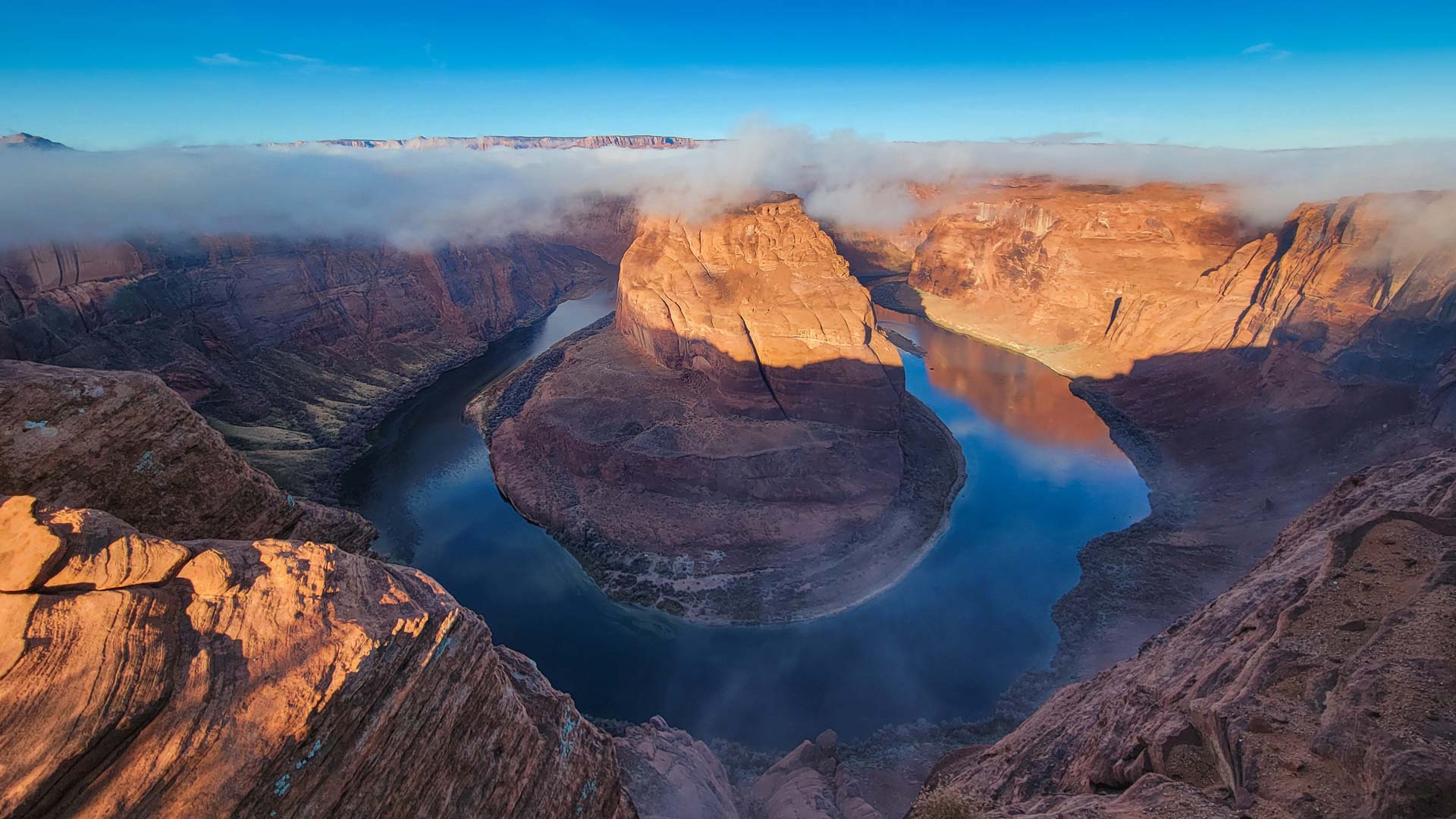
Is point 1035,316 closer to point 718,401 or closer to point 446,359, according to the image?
point 718,401

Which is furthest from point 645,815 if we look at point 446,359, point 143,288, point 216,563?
point 446,359

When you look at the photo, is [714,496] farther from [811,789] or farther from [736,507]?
[811,789]

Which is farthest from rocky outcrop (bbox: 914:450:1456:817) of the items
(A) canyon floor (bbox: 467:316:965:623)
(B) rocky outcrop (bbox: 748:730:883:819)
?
(A) canyon floor (bbox: 467:316:965:623)

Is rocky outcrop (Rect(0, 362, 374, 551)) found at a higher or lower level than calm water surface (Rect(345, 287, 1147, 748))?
higher

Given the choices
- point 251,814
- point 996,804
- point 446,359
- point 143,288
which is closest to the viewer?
point 251,814

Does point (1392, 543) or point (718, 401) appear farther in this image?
point (718, 401)

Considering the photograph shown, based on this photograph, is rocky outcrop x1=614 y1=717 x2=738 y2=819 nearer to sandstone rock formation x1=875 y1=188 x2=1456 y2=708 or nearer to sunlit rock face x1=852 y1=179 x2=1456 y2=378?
sandstone rock formation x1=875 y1=188 x2=1456 y2=708
